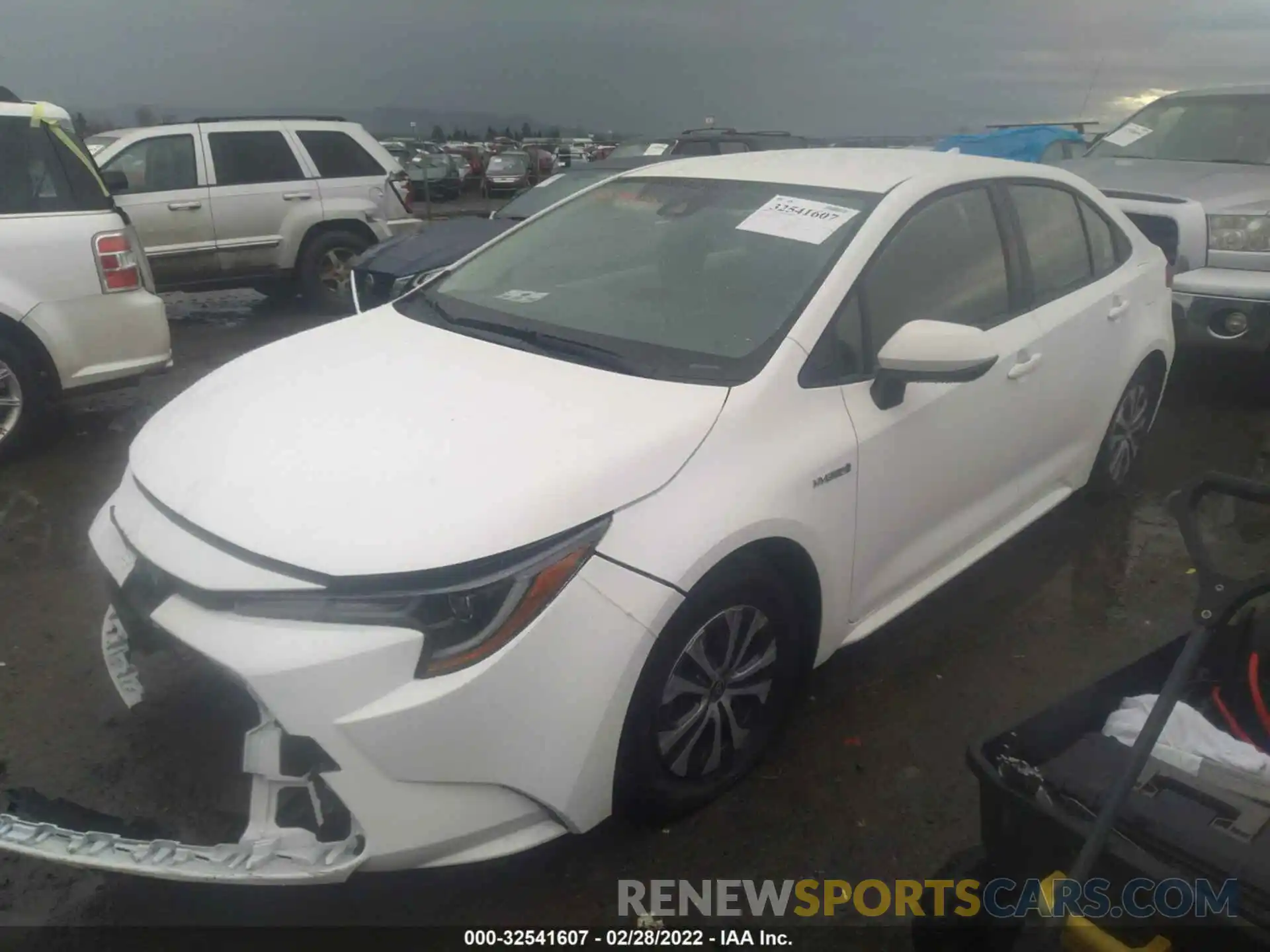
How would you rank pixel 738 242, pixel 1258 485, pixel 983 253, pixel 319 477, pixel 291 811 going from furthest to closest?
pixel 983 253 → pixel 738 242 → pixel 319 477 → pixel 291 811 → pixel 1258 485

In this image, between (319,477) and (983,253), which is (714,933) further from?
(983,253)

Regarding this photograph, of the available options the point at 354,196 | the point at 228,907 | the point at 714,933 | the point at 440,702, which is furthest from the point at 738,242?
the point at 354,196

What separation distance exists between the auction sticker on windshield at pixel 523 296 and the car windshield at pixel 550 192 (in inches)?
171

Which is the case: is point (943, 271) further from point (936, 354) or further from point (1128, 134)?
point (1128, 134)

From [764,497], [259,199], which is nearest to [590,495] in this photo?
[764,497]

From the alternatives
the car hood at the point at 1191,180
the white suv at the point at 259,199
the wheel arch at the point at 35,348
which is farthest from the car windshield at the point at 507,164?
the wheel arch at the point at 35,348

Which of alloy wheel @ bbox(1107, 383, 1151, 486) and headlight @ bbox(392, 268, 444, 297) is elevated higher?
headlight @ bbox(392, 268, 444, 297)

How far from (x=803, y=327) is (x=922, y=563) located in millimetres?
965

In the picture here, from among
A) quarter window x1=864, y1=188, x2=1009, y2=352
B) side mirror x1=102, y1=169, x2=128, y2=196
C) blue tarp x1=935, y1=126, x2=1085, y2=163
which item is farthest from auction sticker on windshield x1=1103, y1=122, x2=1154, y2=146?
side mirror x1=102, y1=169, x2=128, y2=196

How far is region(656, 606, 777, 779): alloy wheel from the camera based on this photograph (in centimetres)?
242

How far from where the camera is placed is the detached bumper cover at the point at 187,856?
6.54 feet

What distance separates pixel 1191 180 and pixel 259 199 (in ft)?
24.8

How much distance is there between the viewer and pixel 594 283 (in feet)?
10.5

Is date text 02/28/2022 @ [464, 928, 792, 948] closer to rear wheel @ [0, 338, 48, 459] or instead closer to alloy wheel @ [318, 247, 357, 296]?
rear wheel @ [0, 338, 48, 459]
